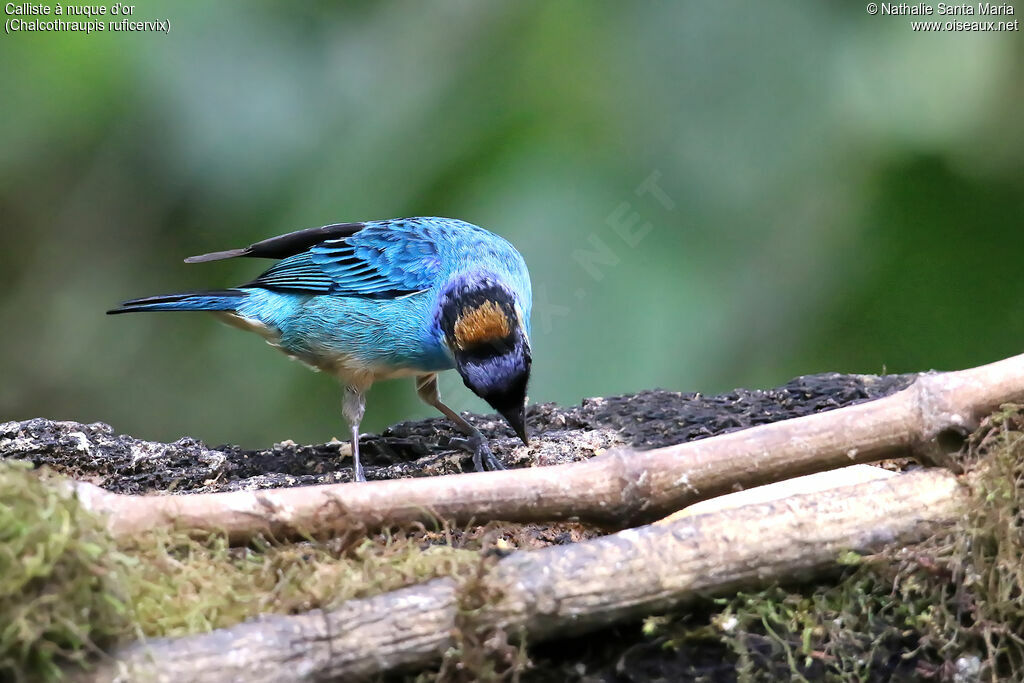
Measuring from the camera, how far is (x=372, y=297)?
4.09 m

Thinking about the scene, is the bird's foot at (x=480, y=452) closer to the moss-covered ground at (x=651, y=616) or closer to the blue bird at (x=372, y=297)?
the blue bird at (x=372, y=297)

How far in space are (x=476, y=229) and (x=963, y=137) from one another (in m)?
1.95

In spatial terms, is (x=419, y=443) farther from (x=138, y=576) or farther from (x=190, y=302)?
(x=138, y=576)

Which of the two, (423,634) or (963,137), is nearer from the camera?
(423,634)

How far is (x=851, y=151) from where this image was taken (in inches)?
162

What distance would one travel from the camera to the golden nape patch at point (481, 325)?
3.62 metres

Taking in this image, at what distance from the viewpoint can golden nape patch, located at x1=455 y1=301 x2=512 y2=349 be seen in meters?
3.62

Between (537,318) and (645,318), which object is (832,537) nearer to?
(645,318)

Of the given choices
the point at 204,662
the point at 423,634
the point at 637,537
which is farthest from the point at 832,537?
the point at 204,662

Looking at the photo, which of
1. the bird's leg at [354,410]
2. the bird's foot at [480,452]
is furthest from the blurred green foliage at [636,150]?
the bird's foot at [480,452]

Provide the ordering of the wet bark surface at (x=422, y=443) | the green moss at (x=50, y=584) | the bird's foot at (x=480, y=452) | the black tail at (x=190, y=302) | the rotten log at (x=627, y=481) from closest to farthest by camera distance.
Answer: the green moss at (x=50, y=584)
the rotten log at (x=627, y=481)
the wet bark surface at (x=422, y=443)
the bird's foot at (x=480, y=452)
the black tail at (x=190, y=302)

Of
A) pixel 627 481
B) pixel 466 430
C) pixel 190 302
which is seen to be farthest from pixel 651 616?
pixel 190 302

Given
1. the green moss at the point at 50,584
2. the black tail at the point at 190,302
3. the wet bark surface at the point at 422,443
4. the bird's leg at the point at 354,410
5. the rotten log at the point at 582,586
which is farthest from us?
the black tail at the point at 190,302

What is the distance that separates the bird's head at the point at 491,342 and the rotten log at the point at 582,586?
1.54 m
